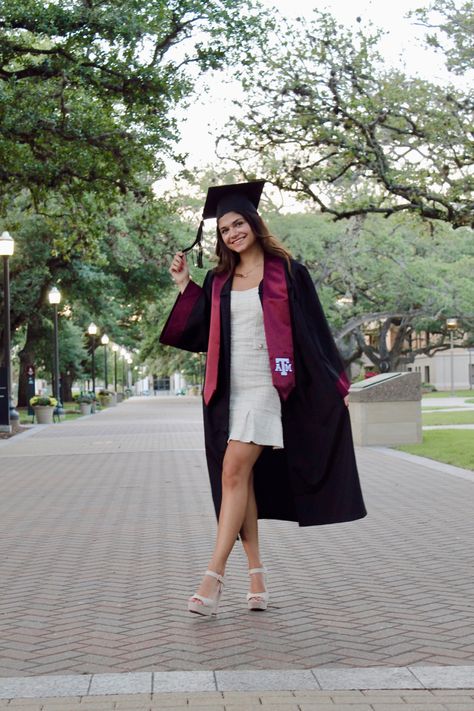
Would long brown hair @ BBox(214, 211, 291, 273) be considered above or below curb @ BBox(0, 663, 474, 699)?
above

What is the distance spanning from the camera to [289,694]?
379cm

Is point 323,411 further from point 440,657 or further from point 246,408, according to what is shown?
point 440,657

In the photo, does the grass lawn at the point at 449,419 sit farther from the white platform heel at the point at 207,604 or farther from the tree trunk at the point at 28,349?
the tree trunk at the point at 28,349

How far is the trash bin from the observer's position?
17.7m

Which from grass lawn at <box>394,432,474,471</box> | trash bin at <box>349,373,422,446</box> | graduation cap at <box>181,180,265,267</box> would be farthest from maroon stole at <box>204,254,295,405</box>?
trash bin at <box>349,373,422,446</box>

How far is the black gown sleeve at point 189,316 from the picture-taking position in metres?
5.34

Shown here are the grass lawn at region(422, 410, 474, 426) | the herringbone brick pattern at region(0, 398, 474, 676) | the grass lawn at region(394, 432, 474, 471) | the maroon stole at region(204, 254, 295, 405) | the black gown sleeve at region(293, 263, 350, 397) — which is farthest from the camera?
the grass lawn at region(422, 410, 474, 426)

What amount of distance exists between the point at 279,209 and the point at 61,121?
1161 inches

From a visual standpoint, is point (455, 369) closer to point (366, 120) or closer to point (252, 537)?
point (366, 120)

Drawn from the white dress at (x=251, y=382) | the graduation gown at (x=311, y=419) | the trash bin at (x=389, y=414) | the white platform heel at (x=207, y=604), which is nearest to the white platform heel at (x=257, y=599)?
the white platform heel at (x=207, y=604)

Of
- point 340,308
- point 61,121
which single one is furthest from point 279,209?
point 61,121

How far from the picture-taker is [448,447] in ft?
54.4

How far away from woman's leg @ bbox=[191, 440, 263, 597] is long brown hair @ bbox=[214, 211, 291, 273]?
3.01ft

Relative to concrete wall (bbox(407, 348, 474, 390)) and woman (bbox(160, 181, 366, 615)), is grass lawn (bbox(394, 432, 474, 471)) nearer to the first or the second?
woman (bbox(160, 181, 366, 615))
